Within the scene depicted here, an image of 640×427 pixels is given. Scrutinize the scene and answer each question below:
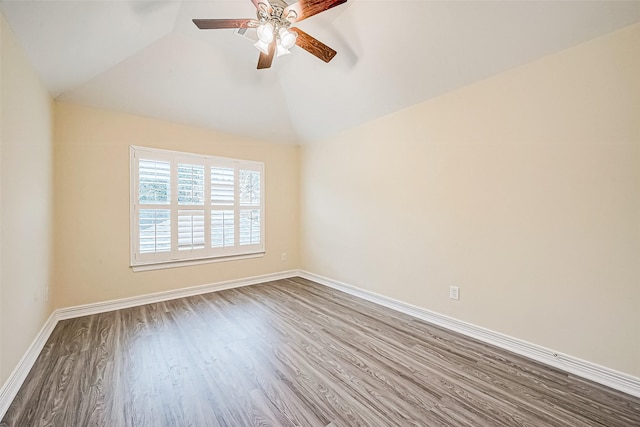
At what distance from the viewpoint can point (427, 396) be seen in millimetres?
1714

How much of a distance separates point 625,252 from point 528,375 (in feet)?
3.58

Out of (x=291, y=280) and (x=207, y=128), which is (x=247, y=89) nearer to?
(x=207, y=128)

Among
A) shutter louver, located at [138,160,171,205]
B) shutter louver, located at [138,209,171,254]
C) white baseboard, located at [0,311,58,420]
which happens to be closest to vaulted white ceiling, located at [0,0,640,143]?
shutter louver, located at [138,160,171,205]

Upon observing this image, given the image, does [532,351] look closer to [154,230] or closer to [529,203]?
[529,203]

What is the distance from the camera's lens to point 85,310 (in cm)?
300

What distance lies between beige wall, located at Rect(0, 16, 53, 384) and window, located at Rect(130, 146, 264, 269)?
2.93 feet

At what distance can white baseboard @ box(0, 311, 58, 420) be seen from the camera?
1.59 metres

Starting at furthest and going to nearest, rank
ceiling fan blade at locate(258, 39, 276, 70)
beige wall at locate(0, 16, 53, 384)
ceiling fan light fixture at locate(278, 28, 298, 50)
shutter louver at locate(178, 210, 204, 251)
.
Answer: shutter louver at locate(178, 210, 204, 251), ceiling fan blade at locate(258, 39, 276, 70), ceiling fan light fixture at locate(278, 28, 298, 50), beige wall at locate(0, 16, 53, 384)

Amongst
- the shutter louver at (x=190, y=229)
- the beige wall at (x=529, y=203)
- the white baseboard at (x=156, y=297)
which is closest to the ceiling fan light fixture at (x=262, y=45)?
the beige wall at (x=529, y=203)

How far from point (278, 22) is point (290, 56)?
1.21 m

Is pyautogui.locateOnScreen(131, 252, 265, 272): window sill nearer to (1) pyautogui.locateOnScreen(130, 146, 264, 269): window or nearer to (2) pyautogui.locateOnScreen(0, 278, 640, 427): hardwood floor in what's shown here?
(1) pyautogui.locateOnScreen(130, 146, 264, 269): window

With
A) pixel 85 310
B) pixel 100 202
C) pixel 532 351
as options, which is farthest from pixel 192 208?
pixel 532 351

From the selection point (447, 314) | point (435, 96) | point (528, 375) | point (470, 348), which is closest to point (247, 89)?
point (435, 96)

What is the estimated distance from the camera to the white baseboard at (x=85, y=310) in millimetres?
1685
